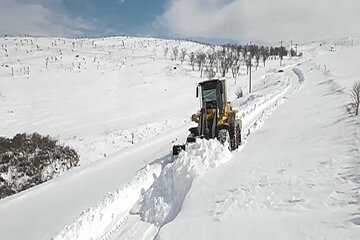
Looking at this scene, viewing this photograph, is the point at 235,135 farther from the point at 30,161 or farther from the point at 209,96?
the point at 30,161

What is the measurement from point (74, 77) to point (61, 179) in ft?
163

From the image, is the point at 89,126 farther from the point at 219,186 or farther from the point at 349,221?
the point at 349,221

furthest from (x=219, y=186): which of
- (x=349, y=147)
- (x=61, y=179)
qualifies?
(x=61, y=179)

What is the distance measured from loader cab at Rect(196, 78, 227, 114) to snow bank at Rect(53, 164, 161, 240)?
3498mm

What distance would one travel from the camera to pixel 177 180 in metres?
8.98

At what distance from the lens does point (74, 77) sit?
59656 mm

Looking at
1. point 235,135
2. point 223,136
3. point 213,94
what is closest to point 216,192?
point 223,136

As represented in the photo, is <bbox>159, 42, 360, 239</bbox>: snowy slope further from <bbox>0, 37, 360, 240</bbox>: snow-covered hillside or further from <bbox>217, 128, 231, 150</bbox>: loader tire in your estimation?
<bbox>217, 128, 231, 150</bbox>: loader tire

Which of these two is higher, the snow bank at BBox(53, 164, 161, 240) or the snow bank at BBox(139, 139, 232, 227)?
the snow bank at BBox(139, 139, 232, 227)

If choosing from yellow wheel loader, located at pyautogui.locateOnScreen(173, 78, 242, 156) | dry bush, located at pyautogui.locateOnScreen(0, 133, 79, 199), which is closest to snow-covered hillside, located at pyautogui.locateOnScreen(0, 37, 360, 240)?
yellow wheel loader, located at pyautogui.locateOnScreen(173, 78, 242, 156)

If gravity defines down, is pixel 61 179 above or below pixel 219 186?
below

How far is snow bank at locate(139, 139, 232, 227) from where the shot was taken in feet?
25.1

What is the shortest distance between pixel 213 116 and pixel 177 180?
3.72 metres

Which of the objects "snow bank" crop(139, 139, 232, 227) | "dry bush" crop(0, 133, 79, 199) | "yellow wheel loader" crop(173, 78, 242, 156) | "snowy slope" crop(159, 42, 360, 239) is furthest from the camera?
"dry bush" crop(0, 133, 79, 199)
